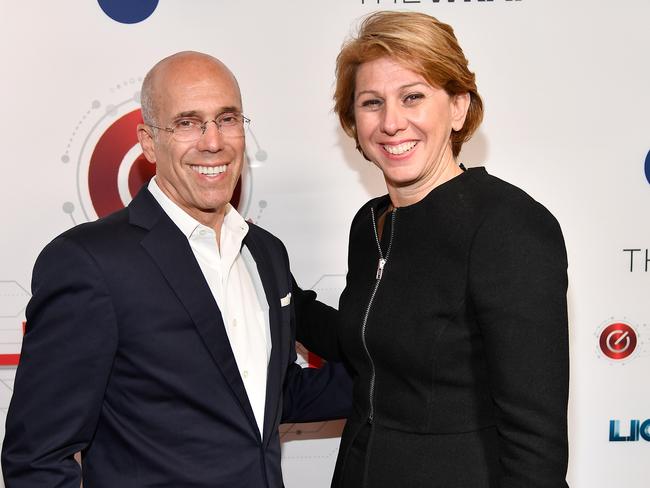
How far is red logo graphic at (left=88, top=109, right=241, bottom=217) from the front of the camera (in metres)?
2.19

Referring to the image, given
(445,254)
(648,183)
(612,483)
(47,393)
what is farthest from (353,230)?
(612,483)

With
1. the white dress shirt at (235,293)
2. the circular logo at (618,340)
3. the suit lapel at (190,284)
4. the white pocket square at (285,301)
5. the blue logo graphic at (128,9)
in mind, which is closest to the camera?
the suit lapel at (190,284)

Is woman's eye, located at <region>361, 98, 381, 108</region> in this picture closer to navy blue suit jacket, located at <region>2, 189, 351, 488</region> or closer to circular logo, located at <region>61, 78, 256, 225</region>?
navy blue suit jacket, located at <region>2, 189, 351, 488</region>

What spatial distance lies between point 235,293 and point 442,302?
512 mm

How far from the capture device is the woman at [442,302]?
1355 mm

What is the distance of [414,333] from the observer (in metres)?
1.51

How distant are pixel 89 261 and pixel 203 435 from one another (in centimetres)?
45

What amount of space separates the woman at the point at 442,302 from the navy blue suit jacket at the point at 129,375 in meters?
0.31

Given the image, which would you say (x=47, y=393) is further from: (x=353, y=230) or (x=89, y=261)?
(x=353, y=230)

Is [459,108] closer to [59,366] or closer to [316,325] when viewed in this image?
[316,325]

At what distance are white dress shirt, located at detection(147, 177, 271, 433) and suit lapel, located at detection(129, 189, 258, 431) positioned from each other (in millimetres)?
56

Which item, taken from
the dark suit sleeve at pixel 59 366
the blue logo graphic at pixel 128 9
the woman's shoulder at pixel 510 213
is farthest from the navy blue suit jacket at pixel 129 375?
the blue logo graphic at pixel 128 9

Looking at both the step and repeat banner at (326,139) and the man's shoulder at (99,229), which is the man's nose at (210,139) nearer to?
the man's shoulder at (99,229)

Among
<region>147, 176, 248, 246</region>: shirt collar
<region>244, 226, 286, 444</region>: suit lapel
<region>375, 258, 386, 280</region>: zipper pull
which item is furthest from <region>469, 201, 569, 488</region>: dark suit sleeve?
<region>147, 176, 248, 246</region>: shirt collar
